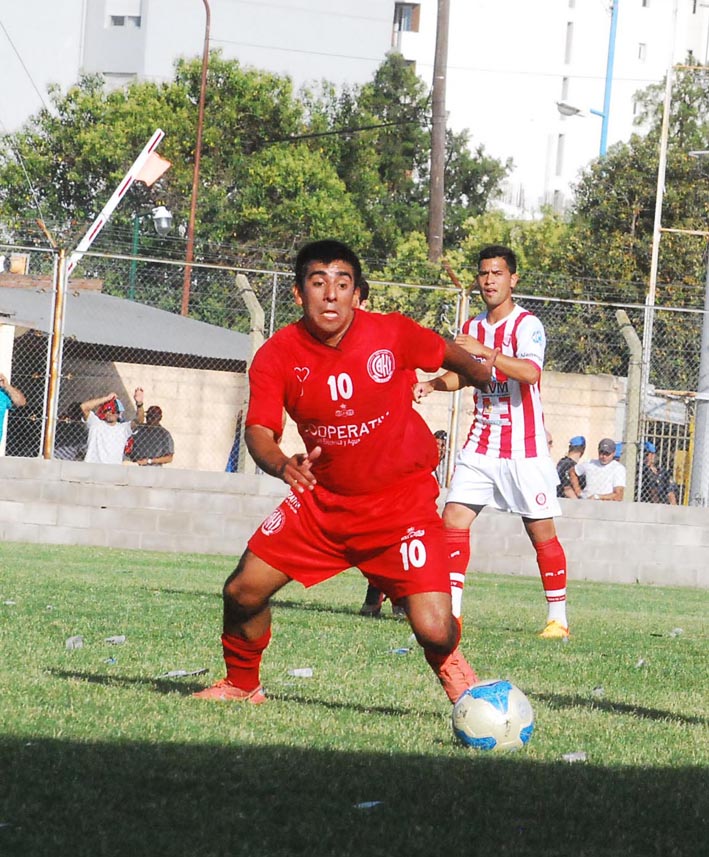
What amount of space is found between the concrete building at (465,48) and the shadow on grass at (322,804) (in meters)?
56.1

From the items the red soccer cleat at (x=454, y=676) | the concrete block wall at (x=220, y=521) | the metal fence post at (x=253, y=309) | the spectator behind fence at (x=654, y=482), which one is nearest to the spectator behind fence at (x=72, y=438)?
the concrete block wall at (x=220, y=521)

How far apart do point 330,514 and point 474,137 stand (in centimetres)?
7018

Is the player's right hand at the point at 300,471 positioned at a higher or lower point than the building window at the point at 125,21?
lower

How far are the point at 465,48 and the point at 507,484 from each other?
68067 millimetres

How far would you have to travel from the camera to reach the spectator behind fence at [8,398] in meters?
16.3

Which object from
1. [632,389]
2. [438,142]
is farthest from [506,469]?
[438,142]

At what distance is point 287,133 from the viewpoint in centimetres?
5159

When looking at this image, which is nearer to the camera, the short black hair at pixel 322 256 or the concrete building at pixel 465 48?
the short black hair at pixel 322 256

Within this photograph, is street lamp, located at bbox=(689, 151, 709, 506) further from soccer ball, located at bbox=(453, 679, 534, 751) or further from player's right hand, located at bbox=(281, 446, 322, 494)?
player's right hand, located at bbox=(281, 446, 322, 494)

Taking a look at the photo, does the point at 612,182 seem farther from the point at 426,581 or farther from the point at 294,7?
the point at 426,581

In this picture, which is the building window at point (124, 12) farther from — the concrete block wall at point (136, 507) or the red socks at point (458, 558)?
the red socks at point (458, 558)

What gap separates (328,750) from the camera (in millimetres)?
5145

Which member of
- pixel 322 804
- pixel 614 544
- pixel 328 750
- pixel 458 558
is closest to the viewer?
pixel 322 804

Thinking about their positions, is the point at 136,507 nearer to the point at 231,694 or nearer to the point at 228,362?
the point at 228,362
